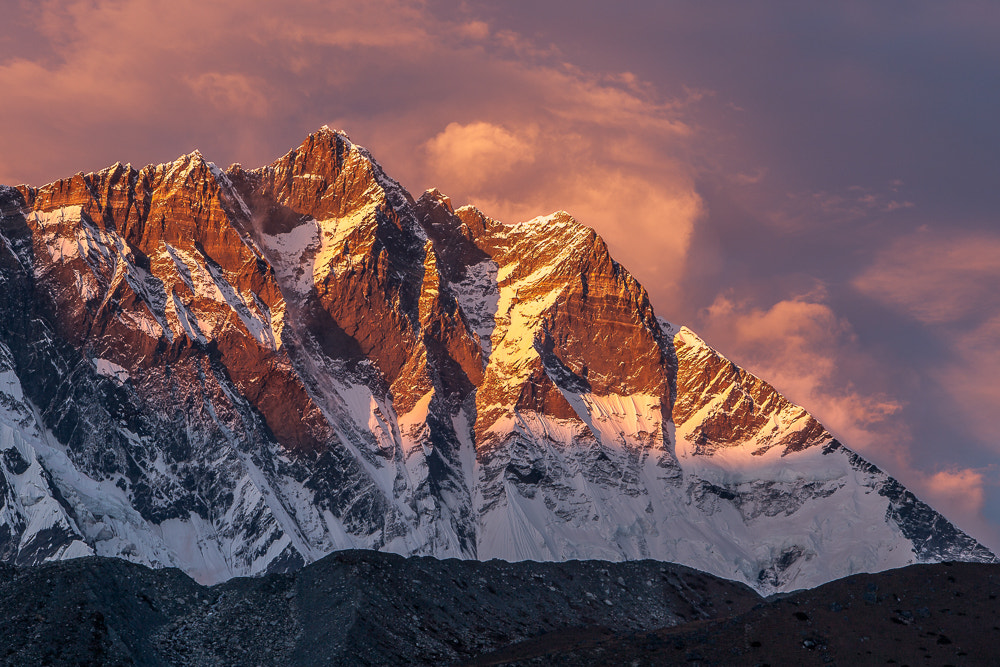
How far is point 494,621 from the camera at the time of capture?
123 meters

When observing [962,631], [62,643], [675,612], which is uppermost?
[675,612]

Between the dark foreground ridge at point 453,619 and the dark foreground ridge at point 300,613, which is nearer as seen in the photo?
the dark foreground ridge at point 453,619

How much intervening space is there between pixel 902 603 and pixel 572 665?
82.1 feet

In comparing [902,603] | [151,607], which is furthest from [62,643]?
[902,603]

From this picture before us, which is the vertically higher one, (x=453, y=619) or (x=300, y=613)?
(x=453, y=619)

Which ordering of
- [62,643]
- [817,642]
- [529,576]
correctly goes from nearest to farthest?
[817,642] < [62,643] < [529,576]

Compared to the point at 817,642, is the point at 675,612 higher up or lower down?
higher up

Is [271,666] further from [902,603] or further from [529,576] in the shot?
[902,603]

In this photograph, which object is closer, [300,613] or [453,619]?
[300,613]

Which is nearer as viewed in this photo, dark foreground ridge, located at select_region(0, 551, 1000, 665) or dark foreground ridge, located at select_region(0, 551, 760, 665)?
dark foreground ridge, located at select_region(0, 551, 1000, 665)

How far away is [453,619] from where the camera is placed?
391 ft

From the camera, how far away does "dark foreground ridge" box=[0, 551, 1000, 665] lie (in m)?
90.1

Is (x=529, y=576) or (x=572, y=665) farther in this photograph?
(x=529, y=576)

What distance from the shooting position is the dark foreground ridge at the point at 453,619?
90.1 metres
